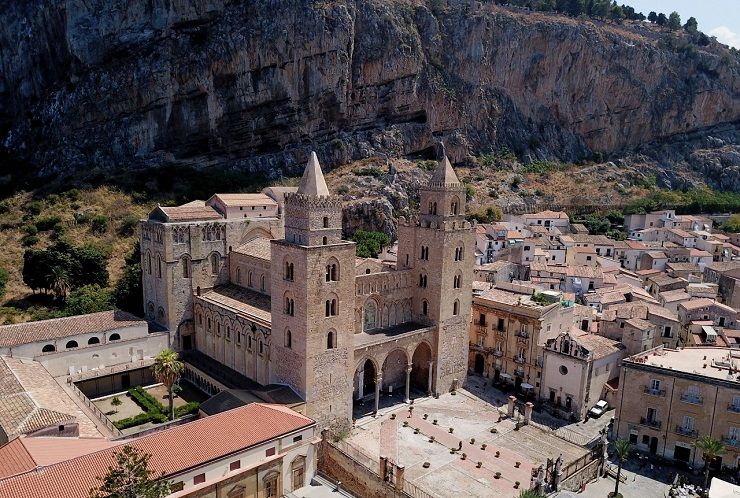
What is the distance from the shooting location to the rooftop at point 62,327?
121 feet

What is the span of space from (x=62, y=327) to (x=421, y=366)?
25.2m

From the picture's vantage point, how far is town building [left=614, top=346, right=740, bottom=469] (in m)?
31.9

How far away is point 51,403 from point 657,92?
126665 millimetres

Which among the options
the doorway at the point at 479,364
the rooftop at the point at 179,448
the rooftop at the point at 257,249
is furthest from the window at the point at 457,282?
the rooftop at the point at 179,448

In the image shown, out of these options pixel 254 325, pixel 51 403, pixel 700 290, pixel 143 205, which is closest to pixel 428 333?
pixel 254 325

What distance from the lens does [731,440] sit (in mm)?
31875

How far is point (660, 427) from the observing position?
33.7 meters

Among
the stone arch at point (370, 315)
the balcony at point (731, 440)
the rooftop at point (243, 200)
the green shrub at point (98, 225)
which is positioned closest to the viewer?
the balcony at point (731, 440)

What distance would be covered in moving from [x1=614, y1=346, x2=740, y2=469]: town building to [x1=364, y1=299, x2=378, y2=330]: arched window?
53.1 feet

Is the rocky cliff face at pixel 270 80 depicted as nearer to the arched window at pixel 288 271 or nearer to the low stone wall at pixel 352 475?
the arched window at pixel 288 271

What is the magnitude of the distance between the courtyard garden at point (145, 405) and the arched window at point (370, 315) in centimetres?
1217

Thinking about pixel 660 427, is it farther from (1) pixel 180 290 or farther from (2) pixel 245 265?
(1) pixel 180 290

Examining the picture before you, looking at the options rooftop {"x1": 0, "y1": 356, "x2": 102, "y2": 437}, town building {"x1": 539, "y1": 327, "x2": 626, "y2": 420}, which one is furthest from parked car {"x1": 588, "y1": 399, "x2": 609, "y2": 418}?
rooftop {"x1": 0, "y1": 356, "x2": 102, "y2": 437}

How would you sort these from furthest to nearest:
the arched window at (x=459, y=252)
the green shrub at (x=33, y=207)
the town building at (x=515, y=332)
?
1. the green shrub at (x=33, y=207)
2. the town building at (x=515, y=332)
3. the arched window at (x=459, y=252)
